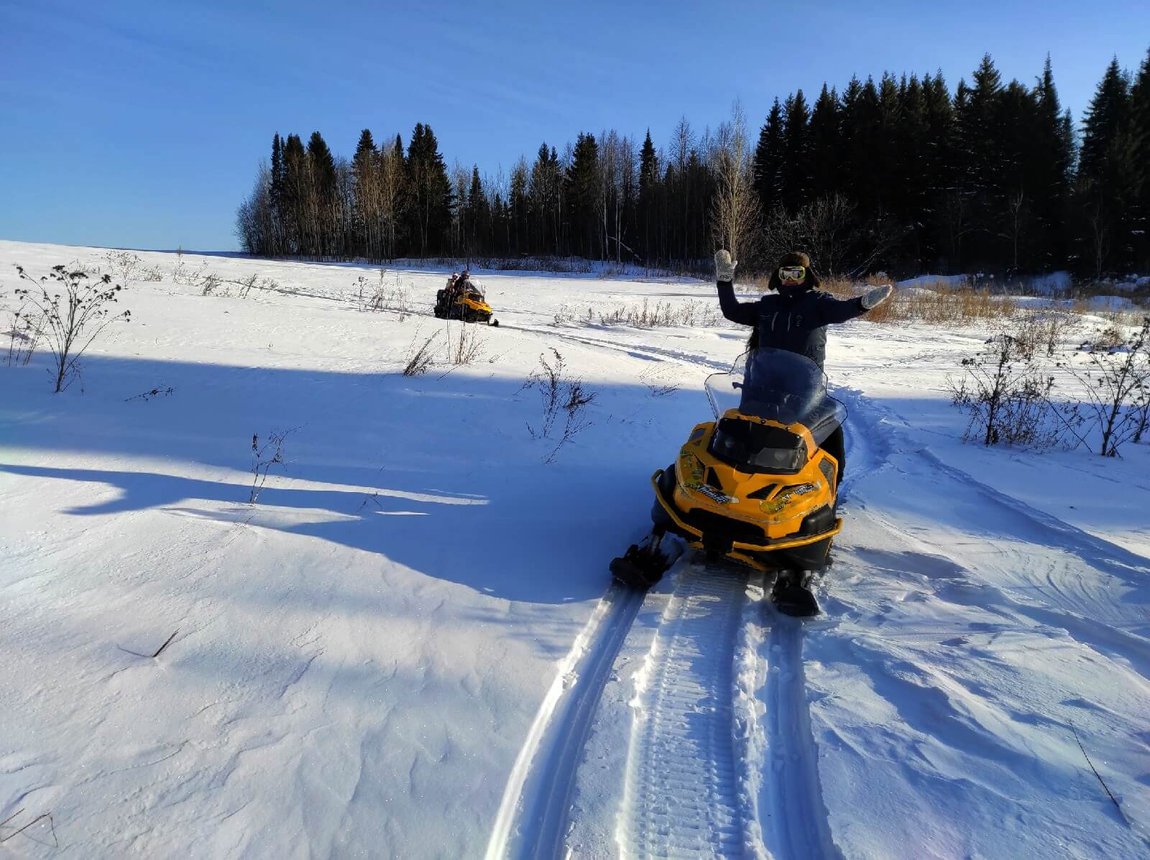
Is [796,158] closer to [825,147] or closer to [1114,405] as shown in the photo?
[825,147]

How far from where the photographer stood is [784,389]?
459 centimetres

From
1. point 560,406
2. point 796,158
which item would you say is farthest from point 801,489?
point 796,158

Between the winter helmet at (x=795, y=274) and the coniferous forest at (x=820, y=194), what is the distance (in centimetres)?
2804

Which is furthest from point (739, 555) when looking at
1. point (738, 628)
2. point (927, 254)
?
point (927, 254)

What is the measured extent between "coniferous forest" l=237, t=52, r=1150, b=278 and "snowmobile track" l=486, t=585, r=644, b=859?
→ 3079cm

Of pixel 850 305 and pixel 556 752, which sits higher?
pixel 850 305

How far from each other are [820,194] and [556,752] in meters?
49.8

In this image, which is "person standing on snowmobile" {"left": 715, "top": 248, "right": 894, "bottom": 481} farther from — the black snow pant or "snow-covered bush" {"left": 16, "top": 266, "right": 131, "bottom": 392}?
"snow-covered bush" {"left": 16, "top": 266, "right": 131, "bottom": 392}

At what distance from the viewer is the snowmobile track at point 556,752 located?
2291 millimetres

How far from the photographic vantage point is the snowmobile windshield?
4.50m

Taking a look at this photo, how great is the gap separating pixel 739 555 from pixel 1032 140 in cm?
4856

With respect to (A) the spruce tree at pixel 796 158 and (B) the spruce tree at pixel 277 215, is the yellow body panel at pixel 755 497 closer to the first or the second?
(A) the spruce tree at pixel 796 158

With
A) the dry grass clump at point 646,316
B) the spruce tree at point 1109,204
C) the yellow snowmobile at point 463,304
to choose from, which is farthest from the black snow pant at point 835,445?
the spruce tree at point 1109,204

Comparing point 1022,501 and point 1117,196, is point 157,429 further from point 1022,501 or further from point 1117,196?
point 1117,196
